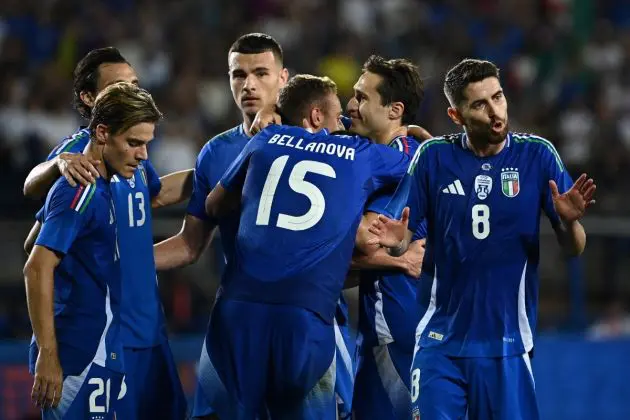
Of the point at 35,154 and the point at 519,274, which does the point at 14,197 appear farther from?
the point at 519,274

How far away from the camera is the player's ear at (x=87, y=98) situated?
6.75 metres

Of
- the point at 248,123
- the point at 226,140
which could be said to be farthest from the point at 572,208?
the point at 226,140

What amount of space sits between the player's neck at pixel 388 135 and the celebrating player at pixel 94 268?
1377mm

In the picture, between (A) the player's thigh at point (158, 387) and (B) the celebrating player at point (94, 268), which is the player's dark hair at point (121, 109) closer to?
(B) the celebrating player at point (94, 268)

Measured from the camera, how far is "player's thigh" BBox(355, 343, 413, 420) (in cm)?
662

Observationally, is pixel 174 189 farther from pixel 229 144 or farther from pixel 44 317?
pixel 44 317

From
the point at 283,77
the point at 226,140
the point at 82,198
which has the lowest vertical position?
the point at 82,198

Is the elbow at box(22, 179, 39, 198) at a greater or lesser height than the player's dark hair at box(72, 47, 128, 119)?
lesser

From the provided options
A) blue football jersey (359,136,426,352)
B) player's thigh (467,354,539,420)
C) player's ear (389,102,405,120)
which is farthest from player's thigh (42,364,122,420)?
player's ear (389,102,405,120)

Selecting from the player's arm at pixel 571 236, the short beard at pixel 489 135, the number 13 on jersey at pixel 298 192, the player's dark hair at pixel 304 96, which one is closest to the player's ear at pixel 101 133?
the number 13 on jersey at pixel 298 192

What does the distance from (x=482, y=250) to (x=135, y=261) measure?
188 cm

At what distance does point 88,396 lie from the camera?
5.99 m

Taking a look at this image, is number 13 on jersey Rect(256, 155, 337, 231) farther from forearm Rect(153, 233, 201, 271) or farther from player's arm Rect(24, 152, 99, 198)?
forearm Rect(153, 233, 201, 271)

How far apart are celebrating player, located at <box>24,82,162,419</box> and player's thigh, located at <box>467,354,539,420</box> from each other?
1.86m
